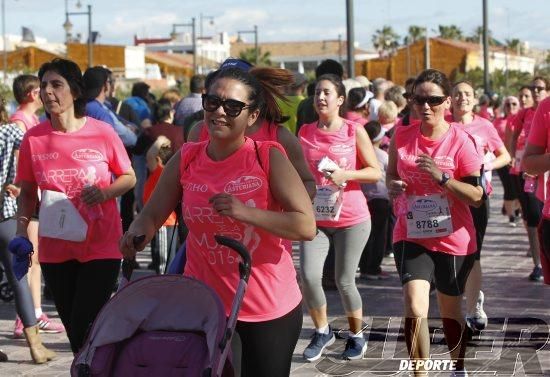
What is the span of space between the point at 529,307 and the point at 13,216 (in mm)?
4308

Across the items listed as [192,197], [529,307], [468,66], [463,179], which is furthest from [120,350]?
[468,66]

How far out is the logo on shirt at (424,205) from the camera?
7.27m

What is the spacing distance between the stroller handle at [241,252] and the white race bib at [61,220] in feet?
8.63

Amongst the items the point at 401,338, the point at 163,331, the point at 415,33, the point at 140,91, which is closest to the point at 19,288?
the point at 401,338

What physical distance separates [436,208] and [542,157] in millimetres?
768

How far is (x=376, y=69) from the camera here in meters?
114

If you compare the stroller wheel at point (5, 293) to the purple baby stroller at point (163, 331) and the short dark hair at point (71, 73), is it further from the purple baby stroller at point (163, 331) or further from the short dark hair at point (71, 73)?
the purple baby stroller at point (163, 331)

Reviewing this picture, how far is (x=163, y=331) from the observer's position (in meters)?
4.41

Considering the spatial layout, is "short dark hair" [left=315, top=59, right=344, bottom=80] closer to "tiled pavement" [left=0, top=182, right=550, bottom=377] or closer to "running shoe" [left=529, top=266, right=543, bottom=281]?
"tiled pavement" [left=0, top=182, right=550, bottom=377]

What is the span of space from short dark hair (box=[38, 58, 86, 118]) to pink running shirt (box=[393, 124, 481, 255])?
1.89 m

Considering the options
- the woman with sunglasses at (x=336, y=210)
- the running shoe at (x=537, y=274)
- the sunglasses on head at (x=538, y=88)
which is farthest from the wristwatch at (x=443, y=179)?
the running shoe at (x=537, y=274)

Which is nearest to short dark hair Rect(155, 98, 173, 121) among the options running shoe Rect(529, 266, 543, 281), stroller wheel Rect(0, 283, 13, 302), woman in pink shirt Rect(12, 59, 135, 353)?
stroller wheel Rect(0, 283, 13, 302)

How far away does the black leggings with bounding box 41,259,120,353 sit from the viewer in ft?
21.8

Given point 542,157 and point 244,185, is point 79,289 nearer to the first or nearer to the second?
point 244,185
